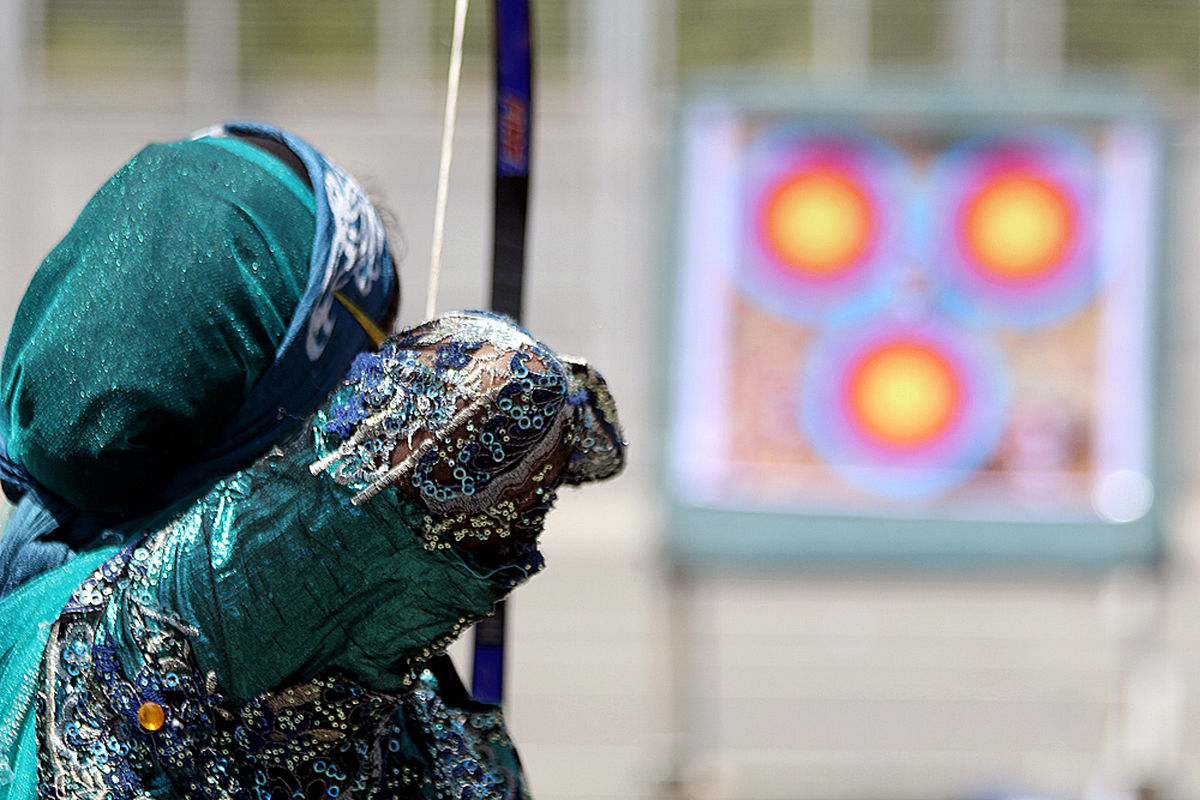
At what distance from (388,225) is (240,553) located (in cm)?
35

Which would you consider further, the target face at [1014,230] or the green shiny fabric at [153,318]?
the target face at [1014,230]

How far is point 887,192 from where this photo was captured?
349cm

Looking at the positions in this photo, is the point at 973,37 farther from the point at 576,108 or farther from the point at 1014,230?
the point at 1014,230

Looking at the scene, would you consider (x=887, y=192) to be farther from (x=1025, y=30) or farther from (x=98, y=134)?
(x=98, y=134)

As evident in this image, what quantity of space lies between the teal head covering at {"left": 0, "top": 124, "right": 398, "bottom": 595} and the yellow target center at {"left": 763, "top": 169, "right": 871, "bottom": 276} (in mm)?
2718

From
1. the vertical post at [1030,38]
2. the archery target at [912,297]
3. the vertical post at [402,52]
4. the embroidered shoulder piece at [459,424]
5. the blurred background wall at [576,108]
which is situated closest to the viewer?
the embroidered shoulder piece at [459,424]

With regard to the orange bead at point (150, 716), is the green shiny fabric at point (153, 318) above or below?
above

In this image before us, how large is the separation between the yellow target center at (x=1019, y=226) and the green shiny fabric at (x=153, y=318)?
2892 mm

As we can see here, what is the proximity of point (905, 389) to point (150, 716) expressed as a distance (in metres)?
2.95

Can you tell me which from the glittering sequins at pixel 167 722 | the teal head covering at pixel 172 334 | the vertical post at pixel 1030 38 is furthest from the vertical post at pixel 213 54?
the glittering sequins at pixel 167 722

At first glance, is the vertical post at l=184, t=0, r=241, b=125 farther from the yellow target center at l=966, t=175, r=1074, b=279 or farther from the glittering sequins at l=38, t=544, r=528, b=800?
the glittering sequins at l=38, t=544, r=528, b=800

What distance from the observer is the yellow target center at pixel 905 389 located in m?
3.50

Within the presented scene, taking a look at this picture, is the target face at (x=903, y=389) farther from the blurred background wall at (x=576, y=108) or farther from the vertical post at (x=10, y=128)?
the vertical post at (x=10, y=128)

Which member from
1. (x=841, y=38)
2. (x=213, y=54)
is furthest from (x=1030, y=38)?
(x=213, y=54)
